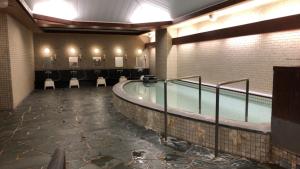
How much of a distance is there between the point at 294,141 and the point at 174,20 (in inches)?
305

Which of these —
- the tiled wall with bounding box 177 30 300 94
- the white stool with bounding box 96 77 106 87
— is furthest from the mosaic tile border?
the white stool with bounding box 96 77 106 87

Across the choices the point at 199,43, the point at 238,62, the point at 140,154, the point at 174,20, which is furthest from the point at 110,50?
the point at 140,154

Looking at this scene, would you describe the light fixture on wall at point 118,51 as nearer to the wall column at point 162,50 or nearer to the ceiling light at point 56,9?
the wall column at point 162,50

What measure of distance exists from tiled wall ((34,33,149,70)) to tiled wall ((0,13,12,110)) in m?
6.34

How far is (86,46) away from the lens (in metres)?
13.2

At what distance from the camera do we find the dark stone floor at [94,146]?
9.47 feet

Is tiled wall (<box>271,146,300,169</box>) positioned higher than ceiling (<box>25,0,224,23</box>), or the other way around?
ceiling (<box>25,0,224,23</box>)

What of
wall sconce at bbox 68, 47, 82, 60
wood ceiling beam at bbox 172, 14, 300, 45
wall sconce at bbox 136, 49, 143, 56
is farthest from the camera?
wall sconce at bbox 136, 49, 143, 56

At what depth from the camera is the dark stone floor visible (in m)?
2.89

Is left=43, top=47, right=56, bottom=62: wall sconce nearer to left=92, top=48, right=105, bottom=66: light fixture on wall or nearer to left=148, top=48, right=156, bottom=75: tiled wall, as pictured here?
left=92, top=48, right=105, bottom=66: light fixture on wall

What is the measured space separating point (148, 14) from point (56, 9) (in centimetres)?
335

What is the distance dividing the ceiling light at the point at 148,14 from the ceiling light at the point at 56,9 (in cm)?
227

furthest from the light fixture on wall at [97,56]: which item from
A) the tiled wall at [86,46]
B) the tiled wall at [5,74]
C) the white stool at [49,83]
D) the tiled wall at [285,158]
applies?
the tiled wall at [285,158]

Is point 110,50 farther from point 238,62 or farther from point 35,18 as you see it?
point 238,62
